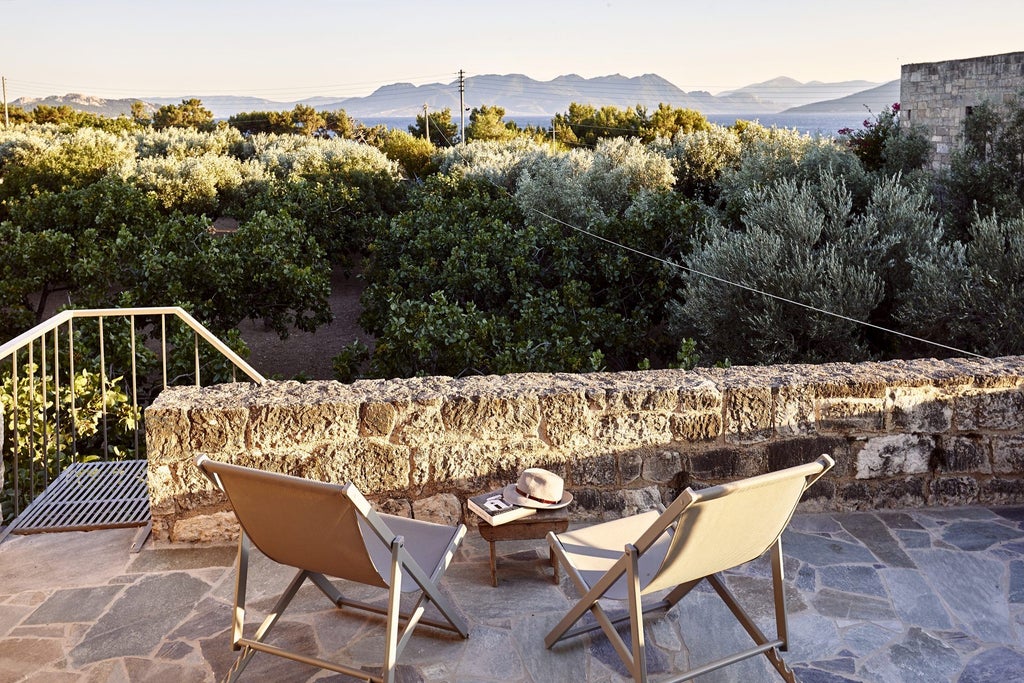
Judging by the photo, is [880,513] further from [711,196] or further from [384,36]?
[384,36]

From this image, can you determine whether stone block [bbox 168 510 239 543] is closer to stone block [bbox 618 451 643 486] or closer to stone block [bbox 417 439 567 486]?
stone block [bbox 417 439 567 486]

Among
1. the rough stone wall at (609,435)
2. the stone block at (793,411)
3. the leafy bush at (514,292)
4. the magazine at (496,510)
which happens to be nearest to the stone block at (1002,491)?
the rough stone wall at (609,435)

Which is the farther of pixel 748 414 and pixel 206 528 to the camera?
pixel 748 414

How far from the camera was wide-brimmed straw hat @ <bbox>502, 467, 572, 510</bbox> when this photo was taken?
10.8 feet

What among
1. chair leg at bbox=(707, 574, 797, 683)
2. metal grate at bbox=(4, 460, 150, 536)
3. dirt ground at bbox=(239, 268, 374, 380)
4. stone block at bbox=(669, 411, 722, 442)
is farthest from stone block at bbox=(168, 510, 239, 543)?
dirt ground at bbox=(239, 268, 374, 380)

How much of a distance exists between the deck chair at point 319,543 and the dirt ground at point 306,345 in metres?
11.7

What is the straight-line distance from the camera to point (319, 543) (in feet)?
8.13

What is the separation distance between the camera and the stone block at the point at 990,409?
403cm

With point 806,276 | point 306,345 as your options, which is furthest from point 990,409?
point 306,345

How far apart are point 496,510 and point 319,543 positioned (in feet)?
3.06

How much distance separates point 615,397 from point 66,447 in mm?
5614

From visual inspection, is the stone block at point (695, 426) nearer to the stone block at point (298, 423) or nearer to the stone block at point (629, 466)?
the stone block at point (629, 466)

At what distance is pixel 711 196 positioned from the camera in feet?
52.9

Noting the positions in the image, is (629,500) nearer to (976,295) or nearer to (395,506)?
(395,506)
